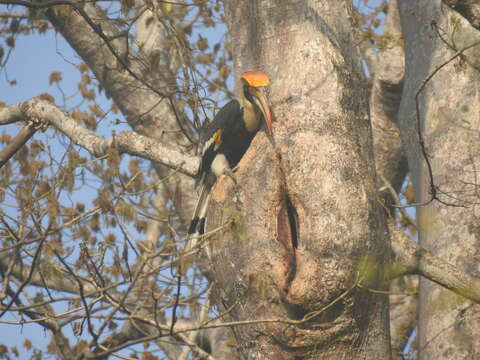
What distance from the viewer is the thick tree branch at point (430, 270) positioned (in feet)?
8.16

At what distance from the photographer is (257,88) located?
2.71 m

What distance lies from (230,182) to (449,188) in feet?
3.89

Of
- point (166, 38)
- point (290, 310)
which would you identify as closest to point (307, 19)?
point (290, 310)

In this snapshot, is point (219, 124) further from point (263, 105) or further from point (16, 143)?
point (16, 143)

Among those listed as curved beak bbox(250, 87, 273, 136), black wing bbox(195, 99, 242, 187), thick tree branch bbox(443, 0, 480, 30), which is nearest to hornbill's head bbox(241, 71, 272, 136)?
curved beak bbox(250, 87, 273, 136)

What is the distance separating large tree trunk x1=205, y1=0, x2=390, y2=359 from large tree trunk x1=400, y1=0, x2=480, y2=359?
568 mm

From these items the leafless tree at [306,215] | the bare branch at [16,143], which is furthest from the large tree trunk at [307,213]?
the bare branch at [16,143]

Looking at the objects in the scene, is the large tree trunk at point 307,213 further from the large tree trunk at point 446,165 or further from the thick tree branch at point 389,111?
the thick tree branch at point 389,111

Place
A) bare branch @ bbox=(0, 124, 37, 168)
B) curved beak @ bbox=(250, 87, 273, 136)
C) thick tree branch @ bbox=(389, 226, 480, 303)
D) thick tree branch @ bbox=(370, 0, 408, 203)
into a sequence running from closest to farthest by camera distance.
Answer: thick tree branch @ bbox=(389, 226, 480, 303) < curved beak @ bbox=(250, 87, 273, 136) < bare branch @ bbox=(0, 124, 37, 168) < thick tree branch @ bbox=(370, 0, 408, 203)

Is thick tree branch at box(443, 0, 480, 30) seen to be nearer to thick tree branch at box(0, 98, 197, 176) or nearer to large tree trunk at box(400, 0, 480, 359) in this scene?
large tree trunk at box(400, 0, 480, 359)

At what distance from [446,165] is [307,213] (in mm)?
1126

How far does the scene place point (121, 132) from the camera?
122 inches

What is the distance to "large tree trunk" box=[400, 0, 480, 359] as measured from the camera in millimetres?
2955

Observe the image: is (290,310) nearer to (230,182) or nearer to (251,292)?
(251,292)
